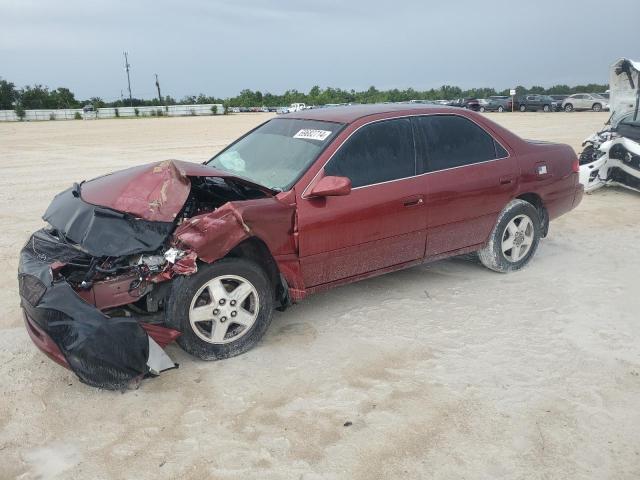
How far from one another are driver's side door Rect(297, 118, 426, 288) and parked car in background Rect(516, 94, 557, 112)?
41913 mm

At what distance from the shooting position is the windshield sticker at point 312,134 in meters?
4.30

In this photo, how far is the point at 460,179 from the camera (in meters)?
4.71

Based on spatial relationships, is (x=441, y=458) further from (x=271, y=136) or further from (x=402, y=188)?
(x=271, y=136)

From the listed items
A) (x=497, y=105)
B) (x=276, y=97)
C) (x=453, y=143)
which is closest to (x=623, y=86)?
(x=453, y=143)

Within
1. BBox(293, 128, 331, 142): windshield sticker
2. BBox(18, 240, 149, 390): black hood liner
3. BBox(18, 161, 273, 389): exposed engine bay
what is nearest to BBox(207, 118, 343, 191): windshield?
Result: BBox(293, 128, 331, 142): windshield sticker

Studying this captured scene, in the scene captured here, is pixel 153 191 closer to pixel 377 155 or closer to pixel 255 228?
pixel 255 228

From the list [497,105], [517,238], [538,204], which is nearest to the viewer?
[517,238]

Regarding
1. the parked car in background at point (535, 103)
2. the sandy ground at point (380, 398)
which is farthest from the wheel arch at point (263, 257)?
the parked car in background at point (535, 103)

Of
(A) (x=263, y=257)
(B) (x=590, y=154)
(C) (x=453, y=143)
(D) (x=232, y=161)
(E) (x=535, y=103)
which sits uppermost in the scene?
(E) (x=535, y=103)

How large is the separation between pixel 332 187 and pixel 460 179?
1.48 meters

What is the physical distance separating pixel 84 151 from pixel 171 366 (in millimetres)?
16220

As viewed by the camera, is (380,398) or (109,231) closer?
(380,398)

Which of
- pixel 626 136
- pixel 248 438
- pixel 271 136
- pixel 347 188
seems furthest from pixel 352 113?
pixel 626 136

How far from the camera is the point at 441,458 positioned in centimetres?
275
